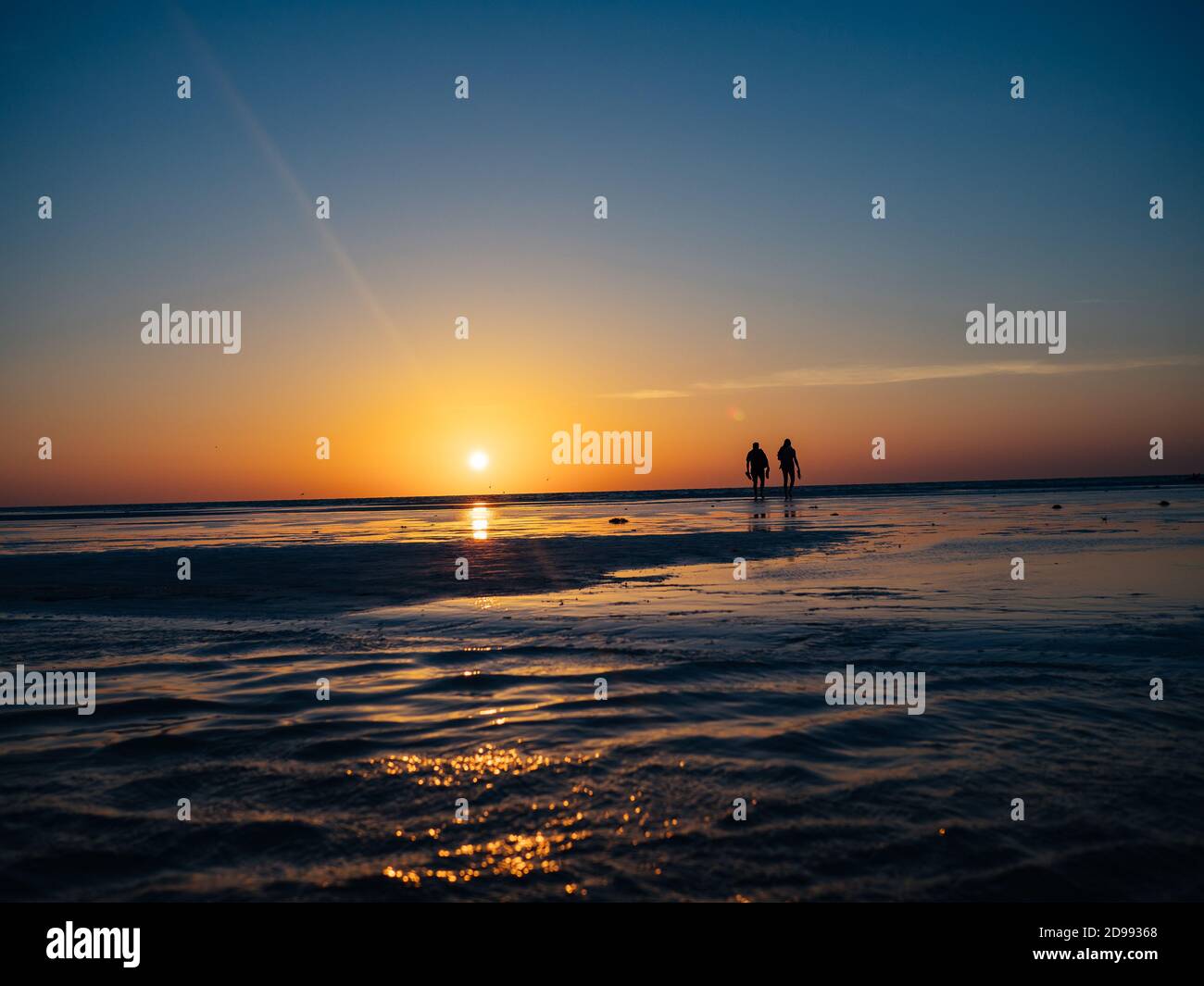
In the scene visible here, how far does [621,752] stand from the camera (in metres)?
3.73

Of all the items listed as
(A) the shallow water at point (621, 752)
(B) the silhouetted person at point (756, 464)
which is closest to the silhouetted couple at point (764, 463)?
(B) the silhouetted person at point (756, 464)

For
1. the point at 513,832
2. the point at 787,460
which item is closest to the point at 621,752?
the point at 513,832

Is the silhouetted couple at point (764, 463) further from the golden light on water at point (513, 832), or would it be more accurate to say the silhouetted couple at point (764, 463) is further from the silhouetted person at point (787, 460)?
the golden light on water at point (513, 832)

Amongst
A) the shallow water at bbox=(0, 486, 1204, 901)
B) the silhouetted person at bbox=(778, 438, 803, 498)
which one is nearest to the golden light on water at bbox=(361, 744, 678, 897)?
the shallow water at bbox=(0, 486, 1204, 901)

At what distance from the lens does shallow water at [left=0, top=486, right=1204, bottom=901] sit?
261 centimetres

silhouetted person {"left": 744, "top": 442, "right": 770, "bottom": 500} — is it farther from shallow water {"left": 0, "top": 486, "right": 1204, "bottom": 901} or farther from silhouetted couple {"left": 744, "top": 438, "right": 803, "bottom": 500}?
shallow water {"left": 0, "top": 486, "right": 1204, "bottom": 901}

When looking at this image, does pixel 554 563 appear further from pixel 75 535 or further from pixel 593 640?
pixel 75 535

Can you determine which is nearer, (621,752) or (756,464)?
(621,752)

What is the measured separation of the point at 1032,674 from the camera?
4.92 m

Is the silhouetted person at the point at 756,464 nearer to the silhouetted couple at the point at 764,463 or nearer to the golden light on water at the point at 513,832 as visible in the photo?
the silhouetted couple at the point at 764,463

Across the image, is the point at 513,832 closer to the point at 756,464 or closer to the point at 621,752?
the point at 621,752

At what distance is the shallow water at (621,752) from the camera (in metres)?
2.61

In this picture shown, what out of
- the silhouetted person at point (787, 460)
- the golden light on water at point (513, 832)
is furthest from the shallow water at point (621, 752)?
the silhouetted person at point (787, 460)

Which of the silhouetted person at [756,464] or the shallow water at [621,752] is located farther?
the silhouetted person at [756,464]
